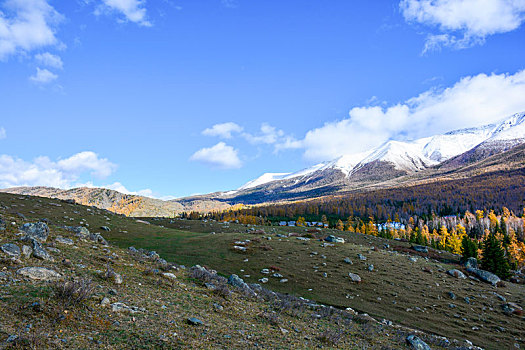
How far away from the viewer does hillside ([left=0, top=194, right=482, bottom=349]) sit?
7.94 m

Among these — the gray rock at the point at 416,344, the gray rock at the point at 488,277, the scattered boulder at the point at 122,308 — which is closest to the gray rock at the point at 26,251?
the scattered boulder at the point at 122,308

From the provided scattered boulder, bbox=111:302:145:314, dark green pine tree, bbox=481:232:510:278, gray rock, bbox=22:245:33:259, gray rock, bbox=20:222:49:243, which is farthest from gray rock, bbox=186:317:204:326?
dark green pine tree, bbox=481:232:510:278

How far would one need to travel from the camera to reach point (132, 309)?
33.6 ft

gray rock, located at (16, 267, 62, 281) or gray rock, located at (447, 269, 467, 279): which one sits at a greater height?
gray rock, located at (16, 267, 62, 281)

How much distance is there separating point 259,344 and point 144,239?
3467cm

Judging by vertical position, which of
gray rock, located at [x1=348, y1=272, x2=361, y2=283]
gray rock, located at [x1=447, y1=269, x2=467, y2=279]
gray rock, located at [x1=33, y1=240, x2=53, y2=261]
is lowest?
gray rock, located at [x1=447, y1=269, x2=467, y2=279]

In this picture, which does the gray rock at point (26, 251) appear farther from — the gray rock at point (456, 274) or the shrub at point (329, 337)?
the gray rock at point (456, 274)

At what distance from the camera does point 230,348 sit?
30.2ft

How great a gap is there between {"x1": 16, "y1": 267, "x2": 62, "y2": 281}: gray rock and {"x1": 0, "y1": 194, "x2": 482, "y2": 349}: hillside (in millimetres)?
30

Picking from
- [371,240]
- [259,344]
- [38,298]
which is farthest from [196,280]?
[371,240]

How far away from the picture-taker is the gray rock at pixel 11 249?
1130cm

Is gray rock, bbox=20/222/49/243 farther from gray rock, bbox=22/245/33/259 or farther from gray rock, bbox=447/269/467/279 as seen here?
gray rock, bbox=447/269/467/279

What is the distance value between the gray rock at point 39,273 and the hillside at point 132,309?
3 centimetres

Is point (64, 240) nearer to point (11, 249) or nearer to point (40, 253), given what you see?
point (40, 253)
